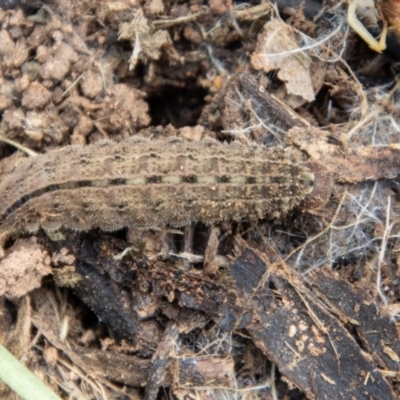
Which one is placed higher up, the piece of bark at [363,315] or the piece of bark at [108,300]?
the piece of bark at [108,300]

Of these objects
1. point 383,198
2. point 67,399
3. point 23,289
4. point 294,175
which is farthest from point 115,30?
point 67,399

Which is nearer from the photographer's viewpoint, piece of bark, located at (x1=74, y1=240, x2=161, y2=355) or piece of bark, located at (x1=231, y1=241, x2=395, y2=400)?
piece of bark, located at (x1=231, y1=241, x2=395, y2=400)

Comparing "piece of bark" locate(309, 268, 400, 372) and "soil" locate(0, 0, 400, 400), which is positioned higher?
"soil" locate(0, 0, 400, 400)

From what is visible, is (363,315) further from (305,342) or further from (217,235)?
(217,235)

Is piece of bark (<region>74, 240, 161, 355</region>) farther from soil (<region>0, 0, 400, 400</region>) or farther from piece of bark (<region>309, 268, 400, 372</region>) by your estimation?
piece of bark (<region>309, 268, 400, 372</region>)

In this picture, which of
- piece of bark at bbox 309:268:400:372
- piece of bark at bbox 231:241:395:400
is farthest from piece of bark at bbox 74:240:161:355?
piece of bark at bbox 309:268:400:372

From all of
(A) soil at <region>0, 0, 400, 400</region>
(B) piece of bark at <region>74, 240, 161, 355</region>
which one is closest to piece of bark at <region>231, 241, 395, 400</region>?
(A) soil at <region>0, 0, 400, 400</region>

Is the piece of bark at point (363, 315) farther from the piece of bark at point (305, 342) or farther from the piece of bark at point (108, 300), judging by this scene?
the piece of bark at point (108, 300)

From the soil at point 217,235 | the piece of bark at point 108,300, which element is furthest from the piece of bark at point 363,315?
the piece of bark at point 108,300

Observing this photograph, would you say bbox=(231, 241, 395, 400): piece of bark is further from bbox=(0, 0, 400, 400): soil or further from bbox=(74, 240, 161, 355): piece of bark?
bbox=(74, 240, 161, 355): piece of bark
